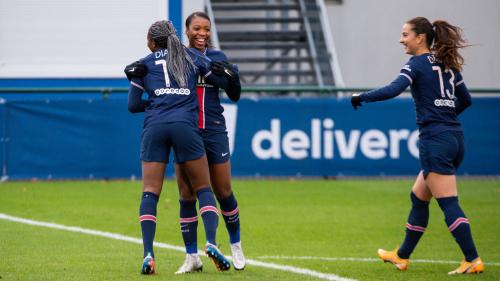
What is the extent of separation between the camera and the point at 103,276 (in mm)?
8289

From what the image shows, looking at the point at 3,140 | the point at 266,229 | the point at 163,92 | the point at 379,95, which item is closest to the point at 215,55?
the point at 163,92

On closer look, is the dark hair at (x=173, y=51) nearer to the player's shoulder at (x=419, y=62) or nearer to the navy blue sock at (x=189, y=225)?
the navy blue sock at (x=189, y=225)

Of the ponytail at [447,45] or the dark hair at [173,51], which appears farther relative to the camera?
the ponytail at [447,45]

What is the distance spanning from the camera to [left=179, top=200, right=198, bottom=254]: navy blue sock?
8.61 metres

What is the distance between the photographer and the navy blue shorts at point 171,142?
8.19m

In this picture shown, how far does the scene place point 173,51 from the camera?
8203 mm

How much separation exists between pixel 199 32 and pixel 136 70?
0.69m

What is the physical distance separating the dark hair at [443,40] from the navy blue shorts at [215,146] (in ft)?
5.51

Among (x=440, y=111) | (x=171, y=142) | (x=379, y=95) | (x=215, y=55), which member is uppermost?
(x=215, y=55)

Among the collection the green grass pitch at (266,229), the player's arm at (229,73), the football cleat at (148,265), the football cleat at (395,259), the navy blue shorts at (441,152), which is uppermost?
the player's arm at (229,73)

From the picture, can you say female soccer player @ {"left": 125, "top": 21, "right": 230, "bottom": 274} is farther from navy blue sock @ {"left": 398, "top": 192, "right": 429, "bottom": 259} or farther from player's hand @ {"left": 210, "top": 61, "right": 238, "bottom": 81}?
navy blue sock @ {"left": 398, "top": 192, "right": 429, "bottom": 259}

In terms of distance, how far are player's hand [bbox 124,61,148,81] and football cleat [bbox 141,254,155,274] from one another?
131 centimetres

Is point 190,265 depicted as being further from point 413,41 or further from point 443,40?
point 443,40

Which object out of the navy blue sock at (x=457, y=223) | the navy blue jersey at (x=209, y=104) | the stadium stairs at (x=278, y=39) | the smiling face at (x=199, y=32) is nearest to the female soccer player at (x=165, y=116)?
the navy blue jersey at (x=209, y=104)
